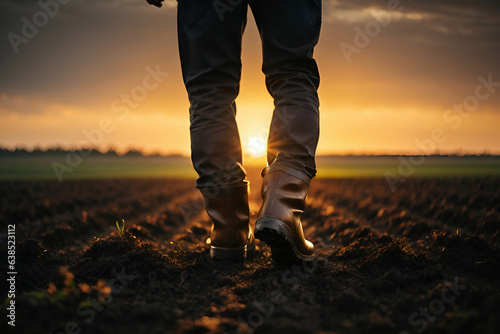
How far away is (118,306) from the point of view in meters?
1.39

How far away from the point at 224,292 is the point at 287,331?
2.13 ft

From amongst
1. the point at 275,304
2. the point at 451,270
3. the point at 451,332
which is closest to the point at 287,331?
the point at 275,304

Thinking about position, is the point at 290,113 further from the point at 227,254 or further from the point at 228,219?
the point at 227,254

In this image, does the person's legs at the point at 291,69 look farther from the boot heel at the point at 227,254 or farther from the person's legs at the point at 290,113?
the boot heel at the point at 227,254

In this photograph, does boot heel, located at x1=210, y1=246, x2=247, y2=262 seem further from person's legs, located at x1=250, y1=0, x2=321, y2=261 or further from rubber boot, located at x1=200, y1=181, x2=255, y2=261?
person's legs, located at x1=250, y1=0, x2=321, y2=261

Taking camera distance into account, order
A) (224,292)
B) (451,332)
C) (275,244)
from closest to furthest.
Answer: (451,332)
(224,292)
(275,244)

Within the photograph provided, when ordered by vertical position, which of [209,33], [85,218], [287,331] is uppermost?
[209,33]

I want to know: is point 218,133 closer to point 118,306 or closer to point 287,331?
point 118,306

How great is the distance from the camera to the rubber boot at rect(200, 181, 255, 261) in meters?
2.25

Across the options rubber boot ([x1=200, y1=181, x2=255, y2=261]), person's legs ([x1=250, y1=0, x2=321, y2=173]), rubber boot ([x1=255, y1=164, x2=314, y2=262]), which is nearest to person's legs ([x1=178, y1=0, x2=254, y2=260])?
rubber boot ([x1=200, y1=181, x2=255, y2=261])

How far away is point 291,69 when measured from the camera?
2082 millimetres

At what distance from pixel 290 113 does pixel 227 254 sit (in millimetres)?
862

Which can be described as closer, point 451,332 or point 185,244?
point 451,332

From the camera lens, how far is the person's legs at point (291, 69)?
6.54 ft
